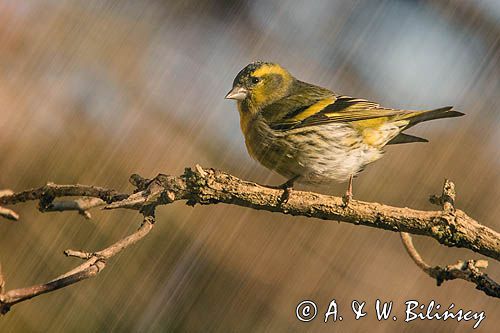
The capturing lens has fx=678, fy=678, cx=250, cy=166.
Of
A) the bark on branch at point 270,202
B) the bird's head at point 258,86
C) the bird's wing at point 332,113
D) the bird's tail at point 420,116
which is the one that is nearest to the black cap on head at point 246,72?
the bird's head at point 258,86

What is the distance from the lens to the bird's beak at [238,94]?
4211 millimetres

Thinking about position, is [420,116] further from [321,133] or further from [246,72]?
[246,72]

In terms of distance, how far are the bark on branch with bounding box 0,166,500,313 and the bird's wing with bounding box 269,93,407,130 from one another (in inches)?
43.0

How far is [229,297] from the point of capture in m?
3.48

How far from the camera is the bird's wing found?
383 cm

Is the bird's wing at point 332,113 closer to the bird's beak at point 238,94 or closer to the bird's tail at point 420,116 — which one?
the bird's tail at point 420,116

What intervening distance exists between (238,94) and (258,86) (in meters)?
0.15

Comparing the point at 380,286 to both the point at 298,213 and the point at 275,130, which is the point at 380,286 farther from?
the point at 298,213

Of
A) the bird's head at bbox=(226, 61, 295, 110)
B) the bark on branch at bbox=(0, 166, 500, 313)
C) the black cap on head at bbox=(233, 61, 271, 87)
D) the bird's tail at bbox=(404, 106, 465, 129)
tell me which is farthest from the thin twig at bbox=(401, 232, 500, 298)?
the black cap on head at bbox=(233, 61, 271, 87)

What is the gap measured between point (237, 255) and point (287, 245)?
382 mm

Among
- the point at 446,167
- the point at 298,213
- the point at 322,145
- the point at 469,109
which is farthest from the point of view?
the point at 469,109

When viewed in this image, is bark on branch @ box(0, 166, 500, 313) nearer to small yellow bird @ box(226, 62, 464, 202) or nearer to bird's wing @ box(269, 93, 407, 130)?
small yellow bird @ box(226, 62, 464, 202)

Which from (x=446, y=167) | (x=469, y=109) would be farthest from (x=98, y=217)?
(x=469, y=109)

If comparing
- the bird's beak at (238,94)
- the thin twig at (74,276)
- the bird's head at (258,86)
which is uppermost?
the bird's head at (258,86)
